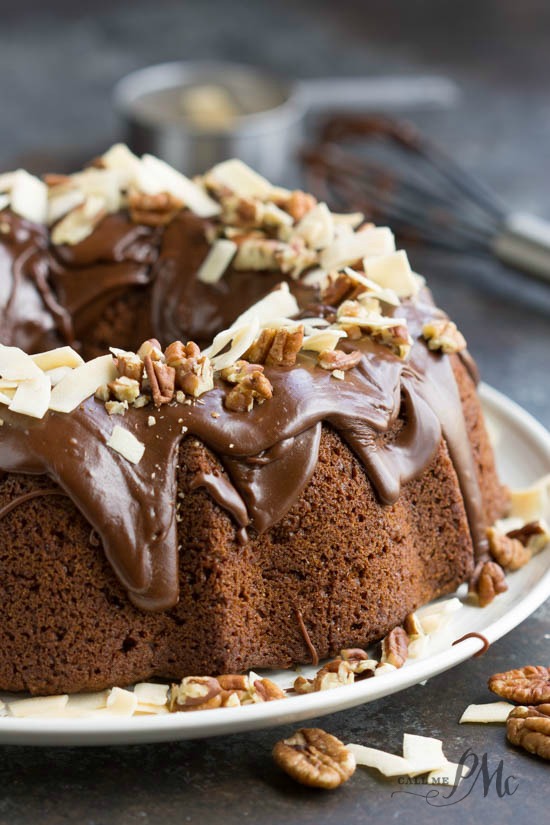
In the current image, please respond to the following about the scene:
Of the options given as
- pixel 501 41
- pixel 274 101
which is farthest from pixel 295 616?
pixel 501 41

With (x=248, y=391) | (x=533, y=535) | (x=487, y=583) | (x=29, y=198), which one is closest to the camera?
(x=248, y=391)

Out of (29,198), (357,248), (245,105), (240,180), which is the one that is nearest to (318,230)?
(357,248)

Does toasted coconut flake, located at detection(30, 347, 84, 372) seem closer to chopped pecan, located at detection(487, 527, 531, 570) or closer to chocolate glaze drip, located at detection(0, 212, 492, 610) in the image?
chocolate glaze drip, located at detection(0, 212, 492, 610)

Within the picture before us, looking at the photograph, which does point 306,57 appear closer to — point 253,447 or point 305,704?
point 253,447

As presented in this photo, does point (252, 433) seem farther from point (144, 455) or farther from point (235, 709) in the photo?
Result: point (235, 709)

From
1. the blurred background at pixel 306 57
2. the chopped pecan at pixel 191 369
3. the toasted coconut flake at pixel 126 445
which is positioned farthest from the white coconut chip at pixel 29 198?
the blurred background at pixel 306 57

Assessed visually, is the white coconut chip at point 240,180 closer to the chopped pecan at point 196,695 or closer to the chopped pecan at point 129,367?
Result: the chopped pecan at point 129,367
